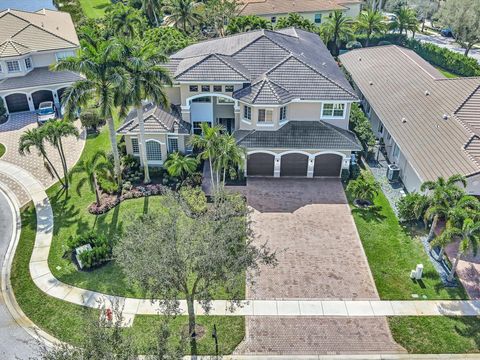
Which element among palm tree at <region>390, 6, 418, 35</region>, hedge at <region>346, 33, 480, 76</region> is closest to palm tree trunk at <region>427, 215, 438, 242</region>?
hedge at <region>346, 33, 480, 76</region>

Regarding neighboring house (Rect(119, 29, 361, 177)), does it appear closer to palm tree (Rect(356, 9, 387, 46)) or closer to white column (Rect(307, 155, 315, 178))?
white column (Rect(307, 155, 315, 178))

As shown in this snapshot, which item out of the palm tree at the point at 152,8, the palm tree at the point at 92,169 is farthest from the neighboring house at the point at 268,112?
the palm tree at the point at 152,8

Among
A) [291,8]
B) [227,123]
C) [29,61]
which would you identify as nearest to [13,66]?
[29,61]

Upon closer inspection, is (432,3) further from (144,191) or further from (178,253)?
(178,253)

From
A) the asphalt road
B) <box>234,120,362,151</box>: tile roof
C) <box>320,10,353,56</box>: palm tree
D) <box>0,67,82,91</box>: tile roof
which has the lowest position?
the asphalt road

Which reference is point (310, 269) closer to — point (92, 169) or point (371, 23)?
point (92, 169)

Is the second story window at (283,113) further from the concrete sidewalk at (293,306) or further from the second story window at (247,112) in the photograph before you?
the concrete sidewalk at (293,306)
